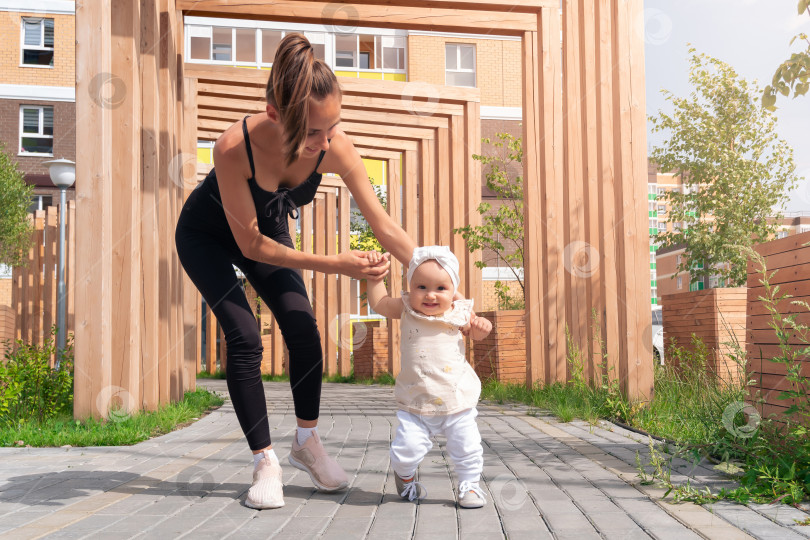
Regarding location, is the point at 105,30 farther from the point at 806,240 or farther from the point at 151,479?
the point at 806,240

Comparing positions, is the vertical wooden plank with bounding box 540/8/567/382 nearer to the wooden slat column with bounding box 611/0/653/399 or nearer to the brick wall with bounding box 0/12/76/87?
the wooden slat column with bounding box 611/0/653/399

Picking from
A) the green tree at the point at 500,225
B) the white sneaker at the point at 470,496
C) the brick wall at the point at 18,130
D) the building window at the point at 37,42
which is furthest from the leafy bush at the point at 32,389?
the building window at the point at 37,42

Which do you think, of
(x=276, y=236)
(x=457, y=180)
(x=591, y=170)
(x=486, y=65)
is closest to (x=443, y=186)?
(x=457, y=180)

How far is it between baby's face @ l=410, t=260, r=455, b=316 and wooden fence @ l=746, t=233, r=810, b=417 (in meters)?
1.53

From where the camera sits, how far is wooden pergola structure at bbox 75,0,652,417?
5.24 m

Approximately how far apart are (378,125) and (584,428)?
8.27 metres

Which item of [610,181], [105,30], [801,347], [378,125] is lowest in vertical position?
[801,347]

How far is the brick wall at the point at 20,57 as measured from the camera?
26.8 meters

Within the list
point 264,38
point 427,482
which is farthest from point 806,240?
point 264,38

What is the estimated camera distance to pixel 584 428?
17.8 ft

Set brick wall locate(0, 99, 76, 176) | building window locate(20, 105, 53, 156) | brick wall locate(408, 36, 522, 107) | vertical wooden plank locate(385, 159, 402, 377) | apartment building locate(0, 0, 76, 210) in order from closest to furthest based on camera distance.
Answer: vertical wooden plank locate(385, 159, 402, 377) → brick wall locate(0, 99, 76, 176) → apartment building locate(0, 0, 76, 210) → building window locate(20, 105, 53, 156) → brick wall locate(408, 36, 522, 107)

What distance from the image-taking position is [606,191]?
21.8 feet

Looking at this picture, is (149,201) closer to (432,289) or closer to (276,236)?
(276,236)

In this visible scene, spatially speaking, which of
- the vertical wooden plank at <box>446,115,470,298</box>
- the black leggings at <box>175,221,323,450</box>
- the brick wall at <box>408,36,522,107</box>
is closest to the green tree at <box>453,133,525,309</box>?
the vertical wooden plank at <box>446,115,470,298</box>
